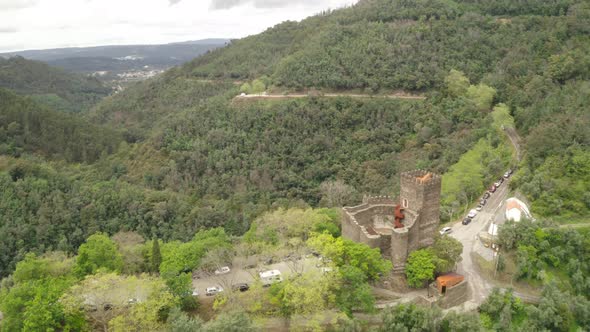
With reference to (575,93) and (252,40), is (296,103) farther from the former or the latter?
(252,40)

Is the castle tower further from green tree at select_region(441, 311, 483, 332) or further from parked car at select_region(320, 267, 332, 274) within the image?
parked car at select_region(320, 267, 332, 274)

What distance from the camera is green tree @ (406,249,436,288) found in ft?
109

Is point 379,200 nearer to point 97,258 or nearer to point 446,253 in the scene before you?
point 446,253

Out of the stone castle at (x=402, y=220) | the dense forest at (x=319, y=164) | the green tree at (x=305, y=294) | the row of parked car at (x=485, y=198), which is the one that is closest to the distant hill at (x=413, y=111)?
the dense forest at (x=319, y=164)

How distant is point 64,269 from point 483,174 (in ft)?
151

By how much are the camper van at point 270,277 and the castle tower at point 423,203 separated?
34.3 ft

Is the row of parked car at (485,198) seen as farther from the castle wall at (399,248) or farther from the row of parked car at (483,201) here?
the castle wall at (399,248)

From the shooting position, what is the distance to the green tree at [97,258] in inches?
1331

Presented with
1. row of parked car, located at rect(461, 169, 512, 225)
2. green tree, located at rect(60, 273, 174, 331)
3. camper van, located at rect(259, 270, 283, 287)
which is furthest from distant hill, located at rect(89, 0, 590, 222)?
green tree, located at rect(60, 273, 174, 331)

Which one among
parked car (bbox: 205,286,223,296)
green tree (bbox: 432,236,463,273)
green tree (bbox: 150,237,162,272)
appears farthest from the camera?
green tree (bbox: 150,237,162,272)

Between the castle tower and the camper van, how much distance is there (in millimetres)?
10464

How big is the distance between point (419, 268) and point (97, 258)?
24762 millimetres

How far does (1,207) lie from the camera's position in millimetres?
62844

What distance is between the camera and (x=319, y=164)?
76875 mm
